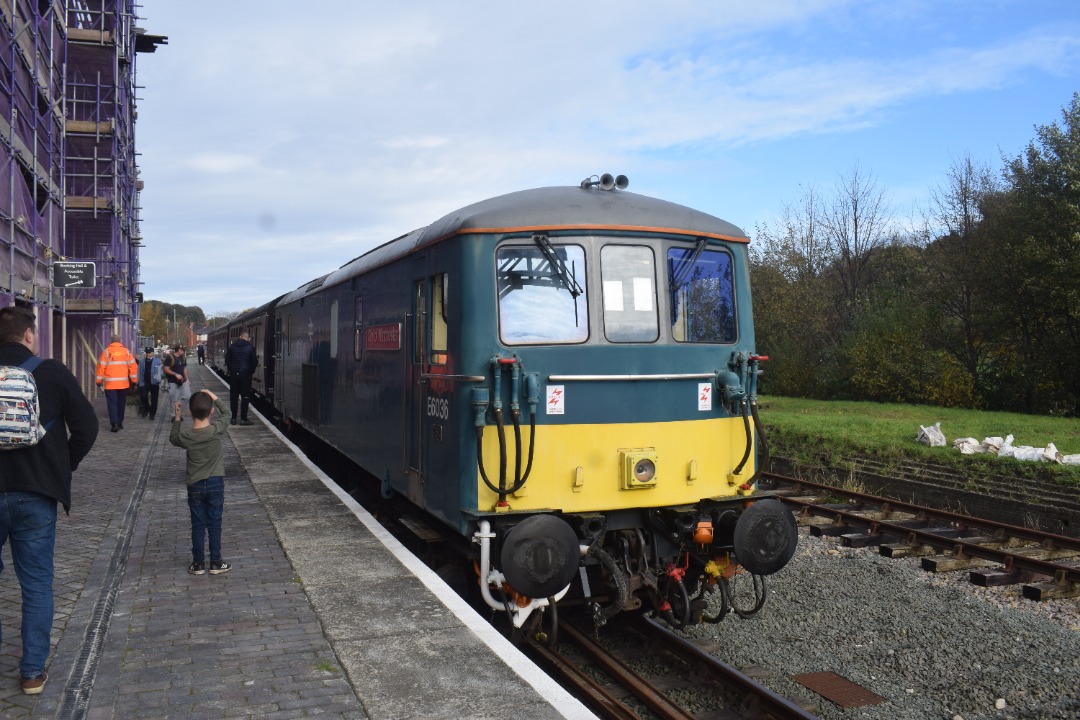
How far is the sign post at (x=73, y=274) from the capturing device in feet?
52.7

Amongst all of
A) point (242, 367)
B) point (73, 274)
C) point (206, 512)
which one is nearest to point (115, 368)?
point (73, 274)

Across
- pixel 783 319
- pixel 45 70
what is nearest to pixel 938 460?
pixel 783 319

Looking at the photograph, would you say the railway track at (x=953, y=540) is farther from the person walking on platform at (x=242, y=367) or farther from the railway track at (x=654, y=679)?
the person walking on platform at (x=242, y=367)

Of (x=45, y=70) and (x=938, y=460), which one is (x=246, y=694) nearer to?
(x=938, y=460)

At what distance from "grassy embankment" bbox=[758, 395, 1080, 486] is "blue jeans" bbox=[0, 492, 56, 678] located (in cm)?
1137

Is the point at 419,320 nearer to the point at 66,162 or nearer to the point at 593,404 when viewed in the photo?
the point at 593,404

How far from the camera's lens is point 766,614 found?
7.41 metres

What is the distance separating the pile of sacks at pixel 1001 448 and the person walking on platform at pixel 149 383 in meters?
16.4

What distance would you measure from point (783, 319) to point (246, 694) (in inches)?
1110

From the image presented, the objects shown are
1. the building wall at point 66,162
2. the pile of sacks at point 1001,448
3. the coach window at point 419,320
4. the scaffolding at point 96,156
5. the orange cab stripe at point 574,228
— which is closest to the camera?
the orange cab stripe at point 574,228

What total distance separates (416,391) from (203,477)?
171cm

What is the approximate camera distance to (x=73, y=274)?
16297 mm

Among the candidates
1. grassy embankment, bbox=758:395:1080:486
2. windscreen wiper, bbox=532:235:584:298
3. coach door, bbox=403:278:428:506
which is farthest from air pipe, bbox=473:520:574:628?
grassy embankment, bbox=758:395:1080:486

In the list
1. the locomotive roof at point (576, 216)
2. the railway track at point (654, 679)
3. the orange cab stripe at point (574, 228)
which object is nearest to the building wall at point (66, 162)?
the locomotive roof at point (576, 216)
